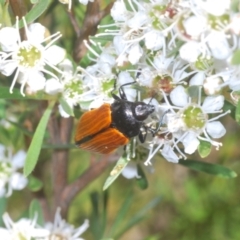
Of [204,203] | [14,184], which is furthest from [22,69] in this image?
[204,203]

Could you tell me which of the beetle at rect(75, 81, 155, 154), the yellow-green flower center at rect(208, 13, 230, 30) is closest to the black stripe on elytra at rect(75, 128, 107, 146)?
the beetle at rect(75, 81, 155, 154)

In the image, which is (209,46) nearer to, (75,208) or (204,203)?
(204,203)

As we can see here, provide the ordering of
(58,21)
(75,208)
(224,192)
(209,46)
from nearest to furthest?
(209,46), (58,21), (224,192), (75,208)

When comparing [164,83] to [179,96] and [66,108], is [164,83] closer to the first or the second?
[179,96]

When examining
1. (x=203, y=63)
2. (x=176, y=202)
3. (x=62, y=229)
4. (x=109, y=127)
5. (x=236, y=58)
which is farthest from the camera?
(x=176, y=202)

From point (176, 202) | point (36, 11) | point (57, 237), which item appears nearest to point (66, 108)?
point (36, 11)

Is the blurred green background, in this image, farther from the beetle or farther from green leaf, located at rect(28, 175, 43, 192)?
the beetle
